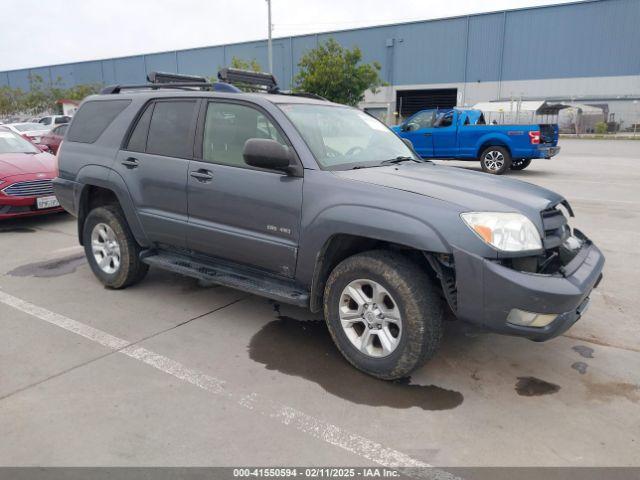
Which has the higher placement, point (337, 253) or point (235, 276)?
point (337, 253)

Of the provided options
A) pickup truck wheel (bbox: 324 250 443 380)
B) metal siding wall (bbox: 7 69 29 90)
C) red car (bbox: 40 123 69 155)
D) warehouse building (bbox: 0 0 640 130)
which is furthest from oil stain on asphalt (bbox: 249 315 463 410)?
metal siding wall (bbox: 7 69 29 90)

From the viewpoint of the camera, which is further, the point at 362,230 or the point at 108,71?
the point at 108,71

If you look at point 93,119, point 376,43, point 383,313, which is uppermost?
point 376,43

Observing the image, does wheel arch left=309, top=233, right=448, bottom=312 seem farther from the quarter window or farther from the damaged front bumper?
the quarter window

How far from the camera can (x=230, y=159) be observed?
154 inches

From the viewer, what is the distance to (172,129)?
14.2ft

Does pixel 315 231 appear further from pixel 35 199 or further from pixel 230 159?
pixel 35 199

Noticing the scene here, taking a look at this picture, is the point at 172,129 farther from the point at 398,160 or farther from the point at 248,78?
the point at 398,160

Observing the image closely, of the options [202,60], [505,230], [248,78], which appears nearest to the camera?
[505,230]

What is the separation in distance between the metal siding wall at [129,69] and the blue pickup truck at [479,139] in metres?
49.5

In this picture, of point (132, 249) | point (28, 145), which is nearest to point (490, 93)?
point (28, 145)

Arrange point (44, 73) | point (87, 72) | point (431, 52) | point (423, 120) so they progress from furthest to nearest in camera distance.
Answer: point (44, 73)
point (87, 72)
point (431, 52)
point (423, 120)

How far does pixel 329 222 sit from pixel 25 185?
244 inches

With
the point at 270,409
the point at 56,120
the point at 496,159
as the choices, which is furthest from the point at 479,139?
the point at 56,120
